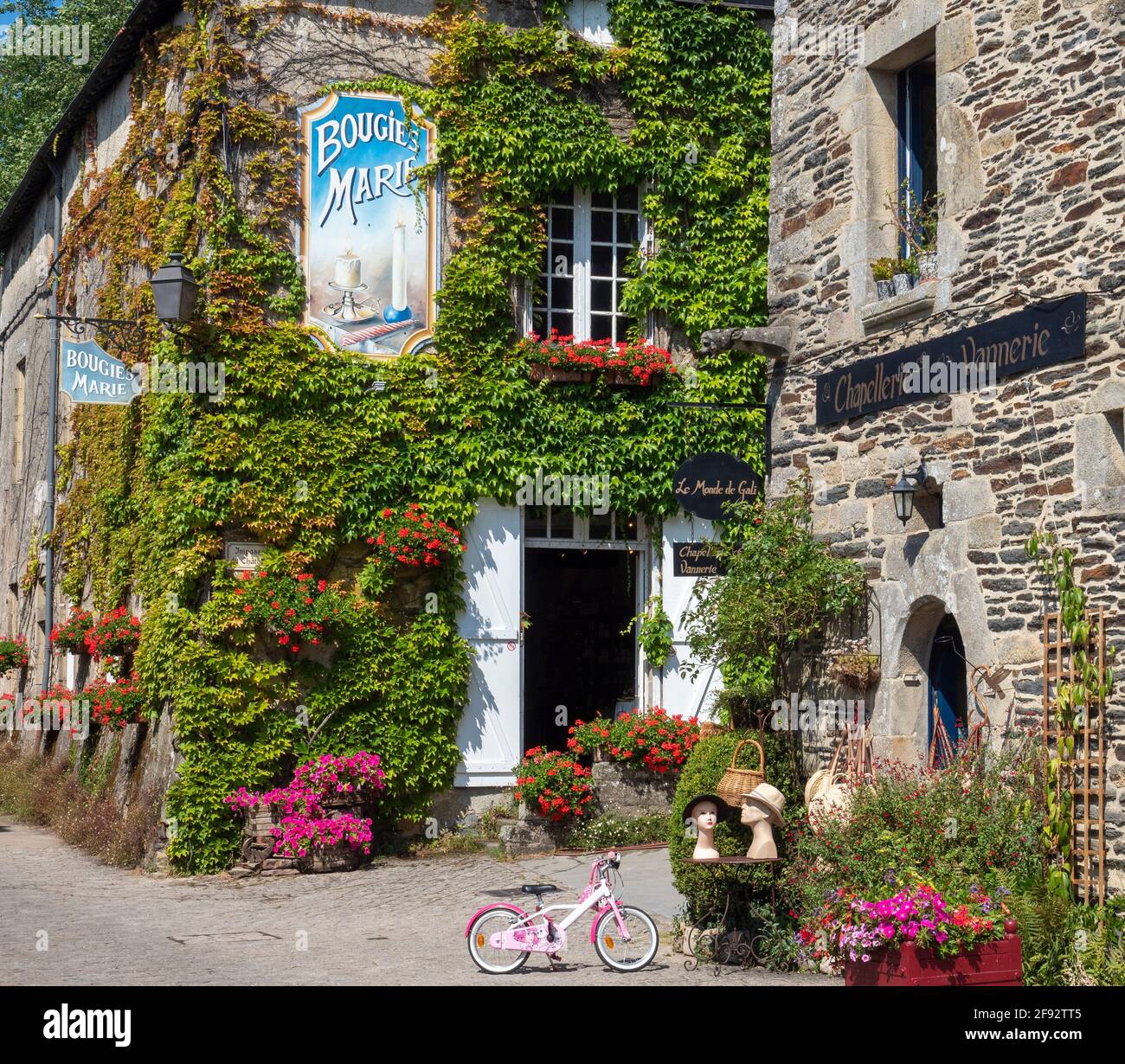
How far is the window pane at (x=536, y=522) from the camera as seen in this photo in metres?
12.6

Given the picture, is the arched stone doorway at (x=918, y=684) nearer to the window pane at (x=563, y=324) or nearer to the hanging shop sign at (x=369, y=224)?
the window pane at (x=563, y=324)

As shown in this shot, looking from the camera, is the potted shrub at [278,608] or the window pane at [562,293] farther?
the window pane at [562,293]

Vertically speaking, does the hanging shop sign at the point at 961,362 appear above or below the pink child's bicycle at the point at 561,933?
above

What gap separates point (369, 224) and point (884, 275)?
190 inches

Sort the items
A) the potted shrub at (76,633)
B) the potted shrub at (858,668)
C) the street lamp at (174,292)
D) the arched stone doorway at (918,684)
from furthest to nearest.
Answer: the potted shrub at (76,633)
the street lamp at (174,292)
the potted shrub at (858,668)
the arched stone doorway at (918,684)

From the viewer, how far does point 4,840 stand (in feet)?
42.5

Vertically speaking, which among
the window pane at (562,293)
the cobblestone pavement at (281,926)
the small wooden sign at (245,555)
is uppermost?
the window pane at (562,293)

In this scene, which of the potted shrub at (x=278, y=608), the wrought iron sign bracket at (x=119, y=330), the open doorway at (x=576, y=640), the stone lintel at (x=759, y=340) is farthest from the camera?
the open doorway at (x=576, y=640)

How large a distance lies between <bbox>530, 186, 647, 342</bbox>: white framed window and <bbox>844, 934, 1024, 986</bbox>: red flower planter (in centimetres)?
737

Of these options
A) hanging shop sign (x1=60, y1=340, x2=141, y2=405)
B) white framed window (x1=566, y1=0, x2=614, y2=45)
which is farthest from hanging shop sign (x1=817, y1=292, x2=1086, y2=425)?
hanging shop sign (x1=60, y1=340, x2=141, y2=405)

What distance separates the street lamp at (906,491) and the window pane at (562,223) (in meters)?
5.08

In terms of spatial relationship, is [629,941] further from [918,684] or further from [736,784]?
[918,684]

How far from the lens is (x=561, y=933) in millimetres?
→ 7375

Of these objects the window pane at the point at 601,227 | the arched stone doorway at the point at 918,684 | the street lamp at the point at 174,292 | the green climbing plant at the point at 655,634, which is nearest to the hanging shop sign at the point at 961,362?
the arched stone doorway at the point at 918,684
